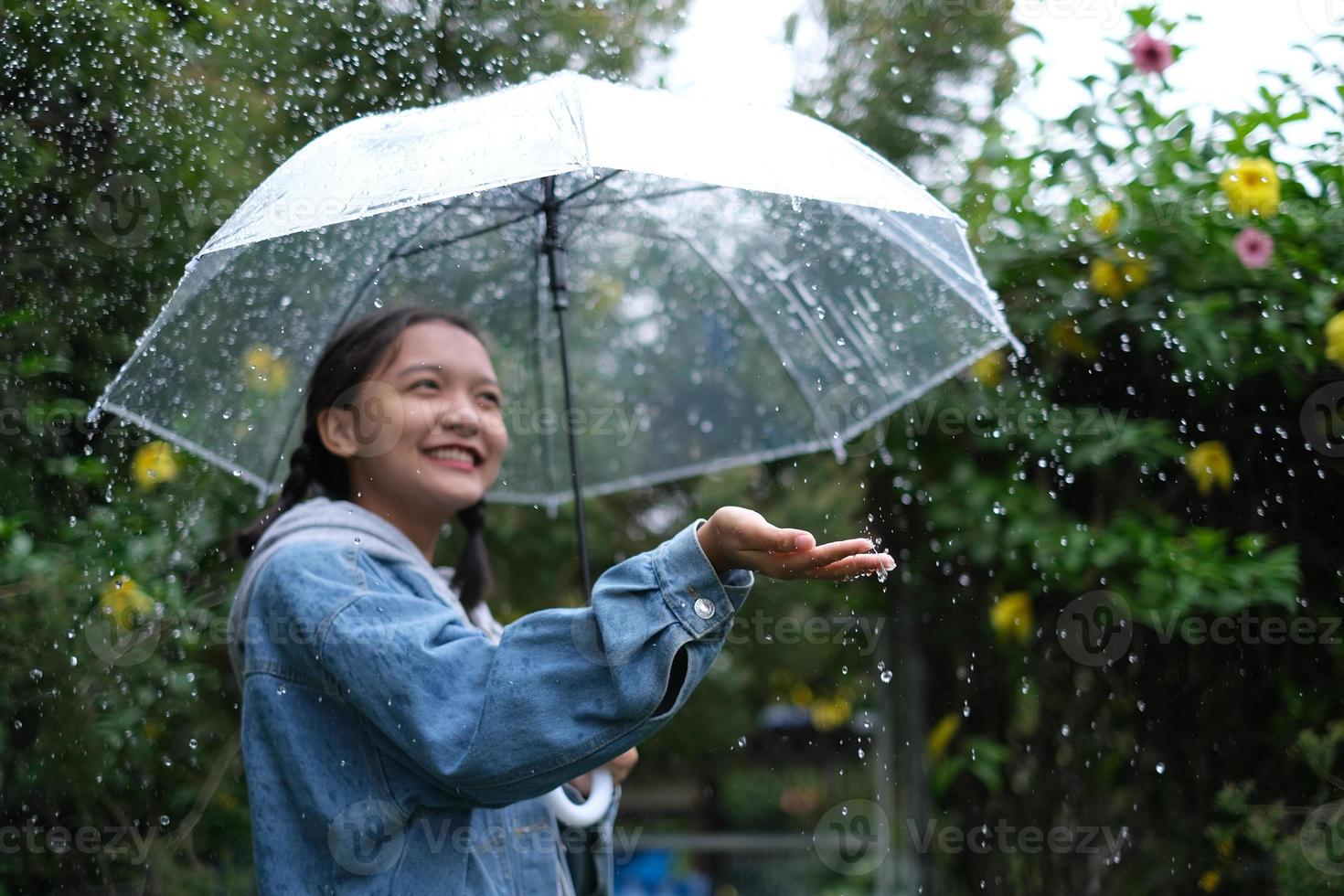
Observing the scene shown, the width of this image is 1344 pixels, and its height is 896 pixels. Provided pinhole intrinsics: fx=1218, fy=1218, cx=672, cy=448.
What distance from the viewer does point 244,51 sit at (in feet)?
7.49

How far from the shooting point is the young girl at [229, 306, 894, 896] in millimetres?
1285

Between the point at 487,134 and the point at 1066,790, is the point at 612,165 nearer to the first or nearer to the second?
the point at 487,134

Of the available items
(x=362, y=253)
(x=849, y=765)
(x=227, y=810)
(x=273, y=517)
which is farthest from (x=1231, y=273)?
(x=849, y=765)

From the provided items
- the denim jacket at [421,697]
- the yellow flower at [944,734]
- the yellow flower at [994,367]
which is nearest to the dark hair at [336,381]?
the denim jacket at [421,697]

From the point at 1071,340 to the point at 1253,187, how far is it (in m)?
0.47

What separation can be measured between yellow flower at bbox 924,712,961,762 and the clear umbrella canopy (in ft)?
3.01

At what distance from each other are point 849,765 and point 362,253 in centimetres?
534

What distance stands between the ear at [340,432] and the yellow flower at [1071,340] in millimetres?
1490

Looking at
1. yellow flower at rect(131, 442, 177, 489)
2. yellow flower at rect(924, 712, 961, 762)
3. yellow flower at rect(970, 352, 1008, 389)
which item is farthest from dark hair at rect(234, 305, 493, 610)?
yellow flower at rect(924, 712, 961, 762)

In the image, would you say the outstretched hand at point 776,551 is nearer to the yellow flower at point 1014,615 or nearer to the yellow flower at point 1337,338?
the yellow flower at point 1337,338

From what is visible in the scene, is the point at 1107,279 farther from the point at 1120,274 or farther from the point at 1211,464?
the point at 1211,464

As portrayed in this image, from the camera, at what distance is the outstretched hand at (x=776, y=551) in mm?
1198

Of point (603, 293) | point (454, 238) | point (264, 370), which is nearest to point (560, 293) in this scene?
point (454, 238)

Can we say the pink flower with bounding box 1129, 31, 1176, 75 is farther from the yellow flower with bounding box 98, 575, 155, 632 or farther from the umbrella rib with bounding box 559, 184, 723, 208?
the yellow flower with bounding box 98, 575, 155, 632
